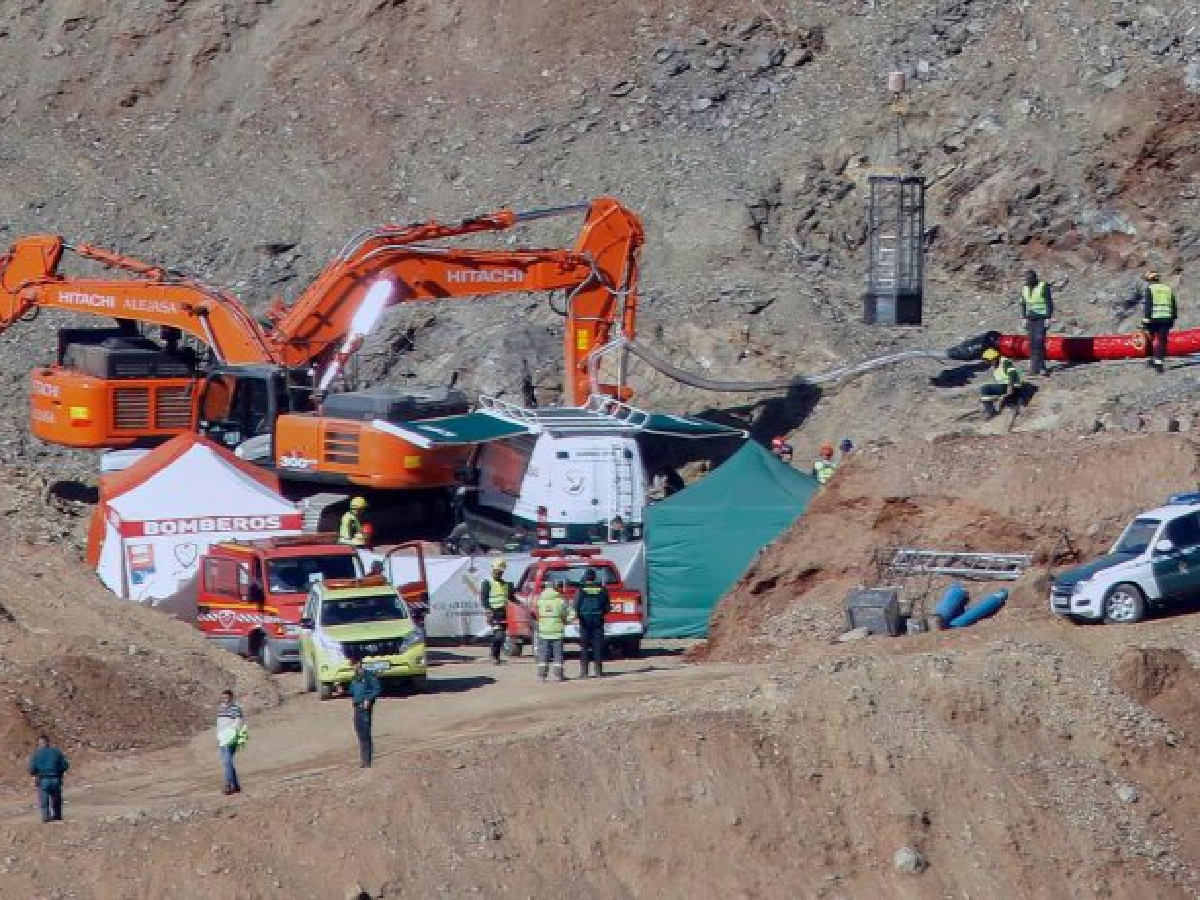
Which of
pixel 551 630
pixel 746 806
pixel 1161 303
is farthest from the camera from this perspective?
pixel 1161 303

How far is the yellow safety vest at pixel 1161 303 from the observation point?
3741 centimetres

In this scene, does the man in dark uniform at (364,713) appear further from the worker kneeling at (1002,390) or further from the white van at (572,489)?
the worker kneeling at (1002,390)

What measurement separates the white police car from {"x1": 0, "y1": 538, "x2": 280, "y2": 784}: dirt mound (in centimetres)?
900

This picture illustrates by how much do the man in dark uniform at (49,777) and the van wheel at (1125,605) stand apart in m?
11.1

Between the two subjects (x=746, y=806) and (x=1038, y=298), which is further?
(x=1038, y=298)

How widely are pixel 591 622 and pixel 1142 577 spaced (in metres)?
6.15

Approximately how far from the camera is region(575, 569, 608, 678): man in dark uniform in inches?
1180

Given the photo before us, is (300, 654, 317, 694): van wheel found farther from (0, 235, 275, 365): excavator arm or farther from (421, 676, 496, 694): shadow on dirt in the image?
(0, 235, 275, 365): excavator arm

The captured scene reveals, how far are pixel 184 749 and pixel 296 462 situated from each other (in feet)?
28.5

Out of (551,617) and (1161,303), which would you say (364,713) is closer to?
(551,617)


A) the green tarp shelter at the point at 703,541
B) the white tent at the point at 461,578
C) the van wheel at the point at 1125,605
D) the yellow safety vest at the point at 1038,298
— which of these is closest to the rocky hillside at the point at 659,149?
the yellow safety vest at the point at 1038,298

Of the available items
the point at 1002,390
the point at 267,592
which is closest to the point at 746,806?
the point at 267,592

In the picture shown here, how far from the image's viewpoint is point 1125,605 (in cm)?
2833

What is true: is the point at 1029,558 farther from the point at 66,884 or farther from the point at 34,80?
the point at 34,80
